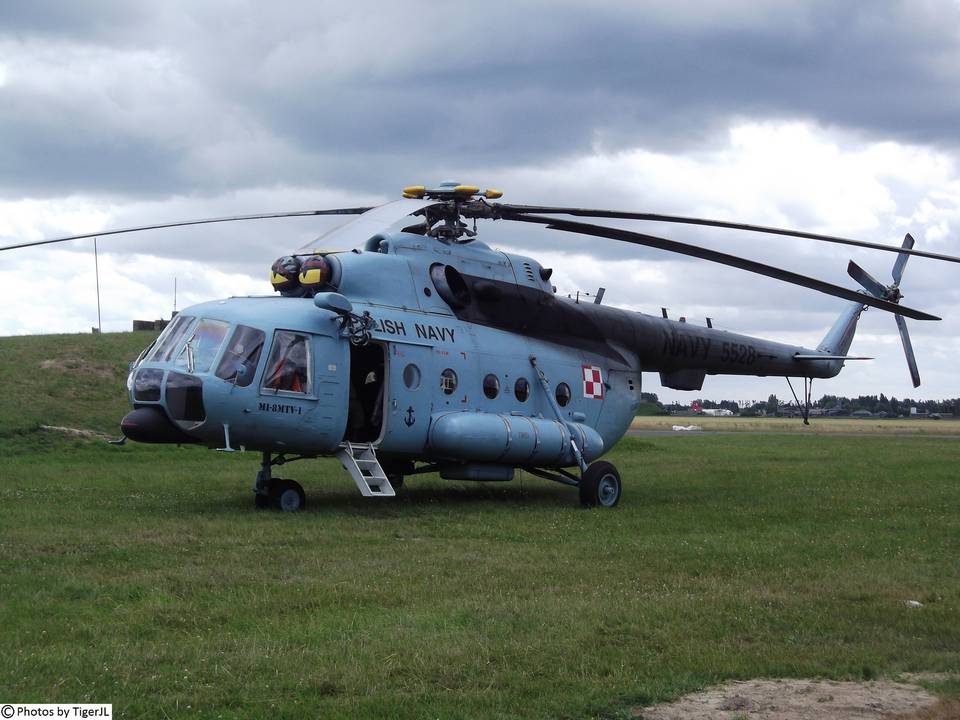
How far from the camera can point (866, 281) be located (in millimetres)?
26031

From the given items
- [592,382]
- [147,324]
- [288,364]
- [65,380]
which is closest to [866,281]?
[592,382]

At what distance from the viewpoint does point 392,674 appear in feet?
25.9

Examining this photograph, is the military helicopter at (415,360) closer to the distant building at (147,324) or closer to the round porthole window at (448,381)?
the round porthole window at (448,381)

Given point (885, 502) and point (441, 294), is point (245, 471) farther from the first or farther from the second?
point (885, 502)

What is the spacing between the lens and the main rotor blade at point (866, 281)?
2588 cm

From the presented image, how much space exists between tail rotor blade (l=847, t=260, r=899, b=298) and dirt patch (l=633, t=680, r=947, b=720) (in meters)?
19.4

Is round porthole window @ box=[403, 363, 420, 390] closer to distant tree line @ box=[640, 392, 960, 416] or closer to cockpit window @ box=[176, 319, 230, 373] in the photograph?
cockpit window @ box=[176, 319, 230, 373]

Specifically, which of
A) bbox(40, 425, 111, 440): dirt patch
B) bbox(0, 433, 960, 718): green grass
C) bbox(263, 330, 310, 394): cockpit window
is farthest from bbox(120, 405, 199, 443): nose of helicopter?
bbox(40, 425, 111, 440): dirt patch

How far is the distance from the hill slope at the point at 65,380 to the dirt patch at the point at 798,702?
2353 centimetres

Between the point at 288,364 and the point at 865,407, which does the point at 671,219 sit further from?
the point at 865,407

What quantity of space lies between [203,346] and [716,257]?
26.9 feet

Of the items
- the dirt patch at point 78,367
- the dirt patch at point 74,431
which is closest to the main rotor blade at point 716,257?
the dirt patch at point 74,431

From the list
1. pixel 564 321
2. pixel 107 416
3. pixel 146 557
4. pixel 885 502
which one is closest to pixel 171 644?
pixel 146 557

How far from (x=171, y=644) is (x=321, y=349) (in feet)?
28.4
